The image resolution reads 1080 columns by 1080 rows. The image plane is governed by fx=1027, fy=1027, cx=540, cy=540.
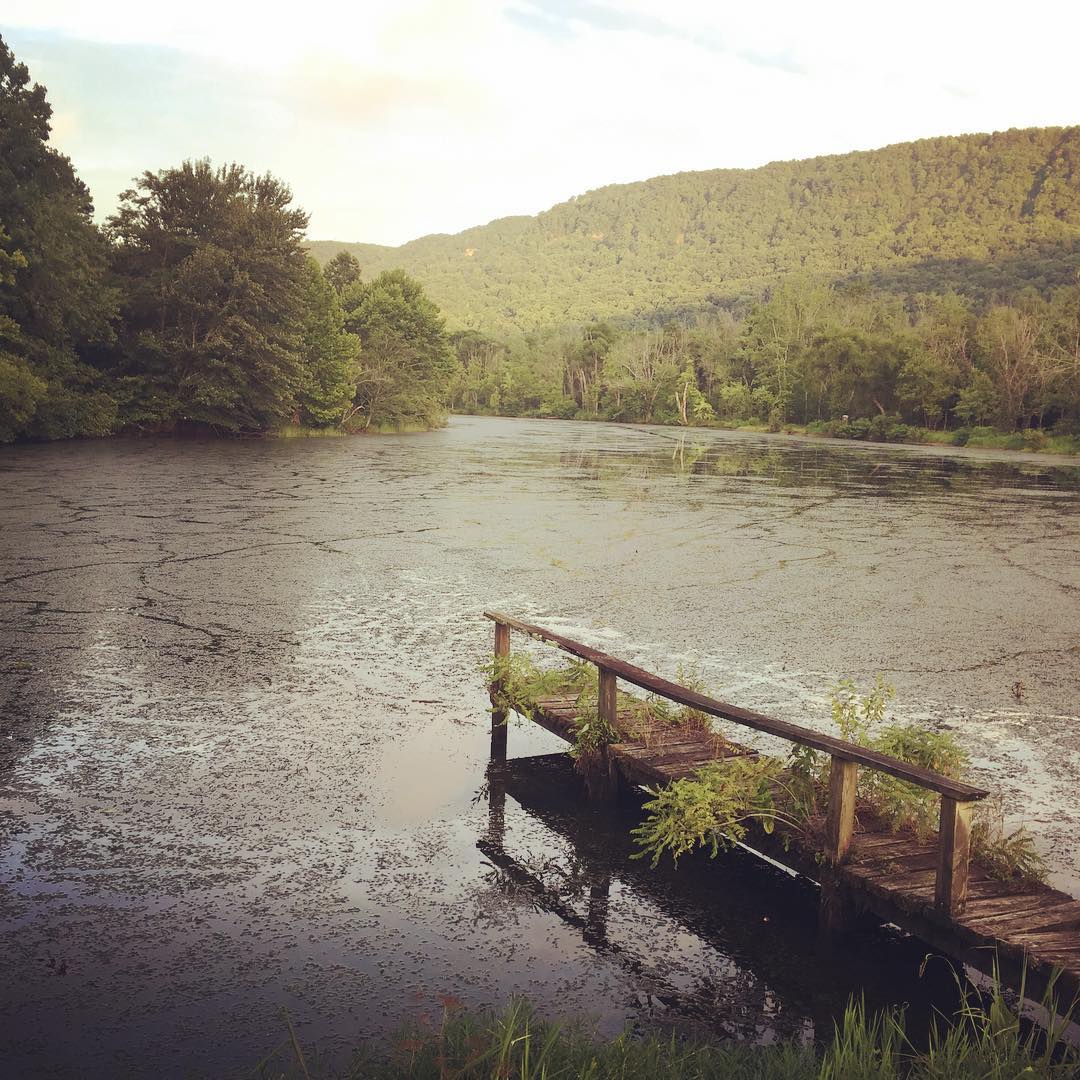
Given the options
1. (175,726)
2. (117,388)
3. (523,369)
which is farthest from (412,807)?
(523,369)

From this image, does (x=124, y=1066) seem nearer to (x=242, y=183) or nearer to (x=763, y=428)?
(x=242, y=183)

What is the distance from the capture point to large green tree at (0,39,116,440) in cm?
3750

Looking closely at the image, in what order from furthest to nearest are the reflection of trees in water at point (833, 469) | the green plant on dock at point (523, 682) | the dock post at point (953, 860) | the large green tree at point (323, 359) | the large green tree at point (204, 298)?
the large green tree at point (323, 359) → the large green tree at point (204, 298) → the reflection of trees in water at point (833, 469) → the green plant on dock at point (523, 682) → the dock post at point (953, 860)

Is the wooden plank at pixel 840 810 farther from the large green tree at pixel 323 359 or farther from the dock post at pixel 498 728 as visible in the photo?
the large green tree at pixel 323 359

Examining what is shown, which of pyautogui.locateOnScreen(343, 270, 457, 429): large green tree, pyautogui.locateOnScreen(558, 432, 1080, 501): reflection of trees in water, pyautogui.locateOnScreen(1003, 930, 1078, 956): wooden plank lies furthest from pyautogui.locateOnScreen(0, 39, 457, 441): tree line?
pyautogui.locateOnScreen(1003, 930, 1078, 956): wooden plank

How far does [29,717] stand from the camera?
818cm

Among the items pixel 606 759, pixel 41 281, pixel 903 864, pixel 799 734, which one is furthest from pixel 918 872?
pixel 41 281

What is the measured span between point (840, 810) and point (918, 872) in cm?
46

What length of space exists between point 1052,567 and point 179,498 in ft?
60.5

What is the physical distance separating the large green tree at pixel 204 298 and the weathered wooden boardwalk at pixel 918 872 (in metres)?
47.7

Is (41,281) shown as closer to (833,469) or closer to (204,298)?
(204,298)

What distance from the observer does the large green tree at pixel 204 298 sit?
49.8 metres

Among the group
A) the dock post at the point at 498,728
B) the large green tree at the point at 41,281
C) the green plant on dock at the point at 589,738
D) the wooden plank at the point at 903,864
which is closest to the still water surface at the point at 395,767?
the dock post at the point at 498,728

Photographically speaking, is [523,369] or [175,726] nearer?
[175,726]
